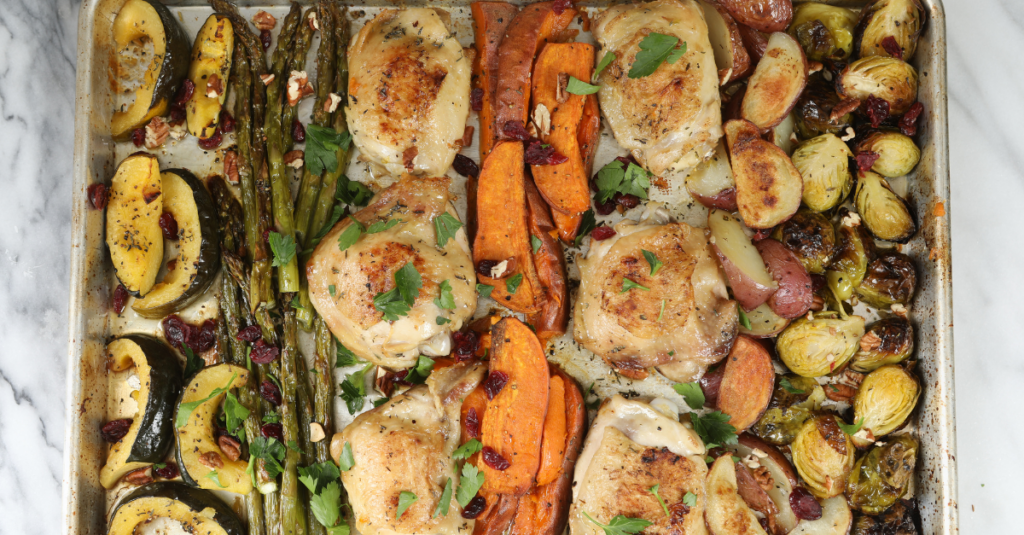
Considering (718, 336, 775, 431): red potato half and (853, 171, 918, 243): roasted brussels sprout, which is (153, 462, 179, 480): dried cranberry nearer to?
(718, 336, 775, 431): red potato half

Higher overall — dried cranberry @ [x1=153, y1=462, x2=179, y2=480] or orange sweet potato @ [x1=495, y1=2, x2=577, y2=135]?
orange sweet potato @ [x1=495, y1=2, x2=577, y2=135]

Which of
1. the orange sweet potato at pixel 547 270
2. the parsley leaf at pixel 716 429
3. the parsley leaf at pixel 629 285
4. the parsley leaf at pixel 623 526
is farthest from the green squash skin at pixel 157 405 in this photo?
the parsley leaf at pixel 716 429

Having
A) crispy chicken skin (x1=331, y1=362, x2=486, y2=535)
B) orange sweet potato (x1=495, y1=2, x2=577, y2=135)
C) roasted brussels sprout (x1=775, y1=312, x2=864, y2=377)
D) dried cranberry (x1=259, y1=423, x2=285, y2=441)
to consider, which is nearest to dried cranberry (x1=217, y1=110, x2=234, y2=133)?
orange sweet potato (x1=495, y1=2, x2=577, y2=135)

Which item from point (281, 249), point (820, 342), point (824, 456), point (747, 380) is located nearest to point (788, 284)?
point (820, 342)

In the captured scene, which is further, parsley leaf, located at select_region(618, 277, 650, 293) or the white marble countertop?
the white marble countertop

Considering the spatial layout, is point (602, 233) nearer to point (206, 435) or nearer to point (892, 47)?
point (892, 47)

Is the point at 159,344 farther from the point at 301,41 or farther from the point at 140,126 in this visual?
the point at 301,41

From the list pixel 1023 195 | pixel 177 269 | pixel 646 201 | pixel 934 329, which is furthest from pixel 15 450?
pixel 1023 195
